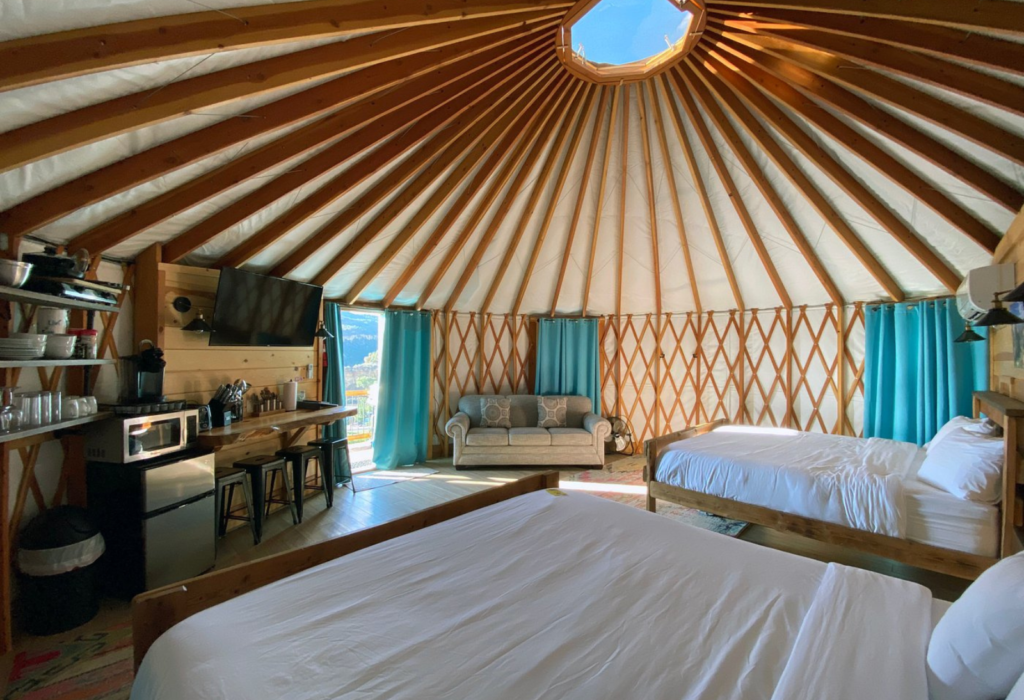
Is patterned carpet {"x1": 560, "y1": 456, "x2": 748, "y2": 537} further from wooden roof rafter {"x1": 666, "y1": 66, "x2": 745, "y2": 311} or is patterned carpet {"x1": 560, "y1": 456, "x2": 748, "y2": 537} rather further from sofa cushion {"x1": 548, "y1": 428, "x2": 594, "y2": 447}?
wooden roof rafter {"x1": 666, "y1": 66, "x2": 745, "y2": 311}

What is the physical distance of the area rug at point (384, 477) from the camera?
4.62 meters

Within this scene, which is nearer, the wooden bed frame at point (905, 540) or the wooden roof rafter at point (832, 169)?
the wooden bed frame at point (905, 540)

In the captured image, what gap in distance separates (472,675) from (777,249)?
15.1ft

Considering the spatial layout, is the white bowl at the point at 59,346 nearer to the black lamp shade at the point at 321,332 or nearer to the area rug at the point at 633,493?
the black lamp shade at the point at 321,332

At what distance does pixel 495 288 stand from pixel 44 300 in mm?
3886

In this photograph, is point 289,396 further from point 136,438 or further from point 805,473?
point 805,473

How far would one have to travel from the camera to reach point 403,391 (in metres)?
5.41

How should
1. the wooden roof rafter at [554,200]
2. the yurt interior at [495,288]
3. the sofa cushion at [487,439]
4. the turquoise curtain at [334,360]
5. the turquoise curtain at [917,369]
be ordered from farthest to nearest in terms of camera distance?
the sofa cushion at [487,439] → the turquoise curtain at [334,360] → the turquoise curtain at [917,369] → the wooden roof rafter at [554,200] → the yurt interior at [495,288]

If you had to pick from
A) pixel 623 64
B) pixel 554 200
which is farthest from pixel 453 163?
pixel 623 64

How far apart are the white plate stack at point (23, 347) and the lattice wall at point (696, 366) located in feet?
12.7

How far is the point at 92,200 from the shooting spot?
2217mm

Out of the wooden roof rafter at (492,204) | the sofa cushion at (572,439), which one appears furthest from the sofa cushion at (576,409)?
the wooden roof rafter at (492,204)

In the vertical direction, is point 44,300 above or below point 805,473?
above

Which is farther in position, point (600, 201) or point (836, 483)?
point (600, 201)
